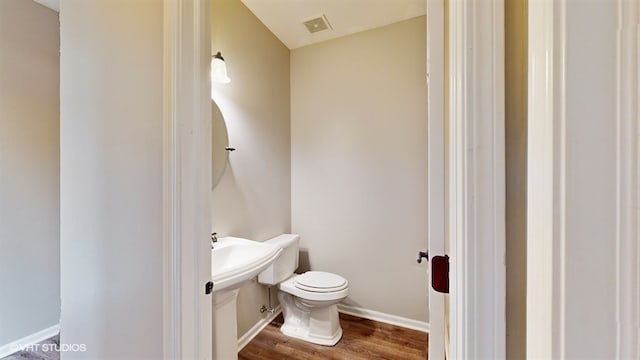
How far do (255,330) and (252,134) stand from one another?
1.50 metres

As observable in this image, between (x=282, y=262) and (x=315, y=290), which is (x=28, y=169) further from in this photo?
(x=315, y=290)

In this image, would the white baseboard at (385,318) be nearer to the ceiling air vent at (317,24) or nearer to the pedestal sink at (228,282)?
the pedestal sink at (228,282)

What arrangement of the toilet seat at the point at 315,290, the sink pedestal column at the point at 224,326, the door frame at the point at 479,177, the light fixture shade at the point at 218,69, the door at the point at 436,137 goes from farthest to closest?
the toilet seat at the point at 315,290
the light fixture shade at the point at 218,69
the sink pedestal column at the point at 224,326
the door at the point at 436,137
the door frame at the point at 479,177

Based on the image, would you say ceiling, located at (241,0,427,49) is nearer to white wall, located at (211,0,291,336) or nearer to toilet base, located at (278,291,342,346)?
white wall, located at (211,0,291,336)

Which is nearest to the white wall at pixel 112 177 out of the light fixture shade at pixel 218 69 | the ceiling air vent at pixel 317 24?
the light fixture shade at pixel 218 69

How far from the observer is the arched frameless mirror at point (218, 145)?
1.68 m

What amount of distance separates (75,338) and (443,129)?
61.8 inches

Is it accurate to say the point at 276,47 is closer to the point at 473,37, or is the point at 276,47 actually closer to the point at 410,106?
the point at 410,106

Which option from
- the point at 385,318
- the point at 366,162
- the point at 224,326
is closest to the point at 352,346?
the point at 385,318

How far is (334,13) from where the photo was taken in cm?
202

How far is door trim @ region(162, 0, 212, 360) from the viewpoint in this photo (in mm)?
852

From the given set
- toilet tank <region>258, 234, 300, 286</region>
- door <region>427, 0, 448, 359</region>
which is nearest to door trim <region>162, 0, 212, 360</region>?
door <region>427, 0, 448, 359</region>

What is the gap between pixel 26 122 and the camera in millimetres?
1787

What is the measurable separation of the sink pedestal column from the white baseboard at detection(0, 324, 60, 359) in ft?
5.12
